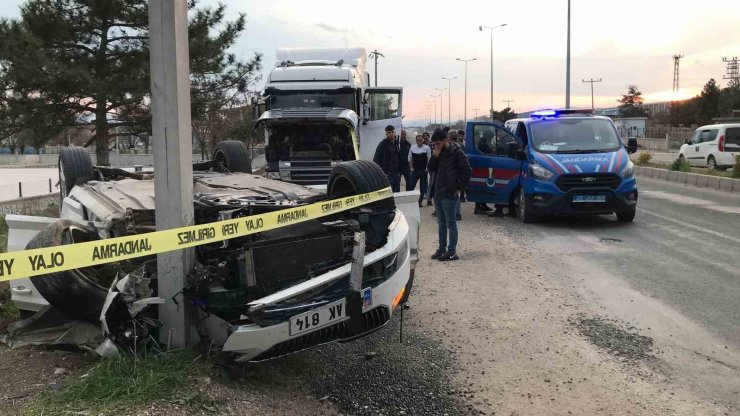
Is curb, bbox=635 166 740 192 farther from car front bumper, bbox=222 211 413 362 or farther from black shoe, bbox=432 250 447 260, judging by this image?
car front bumper, bbox=222 211 413 362

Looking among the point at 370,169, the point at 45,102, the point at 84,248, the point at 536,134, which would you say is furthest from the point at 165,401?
the point at 45,102

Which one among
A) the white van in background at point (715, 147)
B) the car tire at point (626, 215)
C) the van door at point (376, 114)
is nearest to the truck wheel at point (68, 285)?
the car tire at point (626, 215)

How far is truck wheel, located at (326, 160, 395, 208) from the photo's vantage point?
164 inches

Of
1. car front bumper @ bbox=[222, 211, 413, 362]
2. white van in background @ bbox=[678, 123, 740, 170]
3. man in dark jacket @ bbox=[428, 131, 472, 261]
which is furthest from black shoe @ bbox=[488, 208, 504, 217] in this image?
white van in background @ bbox=[678, 123, 740, 170]

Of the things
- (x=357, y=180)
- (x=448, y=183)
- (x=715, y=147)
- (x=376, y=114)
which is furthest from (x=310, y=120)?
(x=715, y=147)

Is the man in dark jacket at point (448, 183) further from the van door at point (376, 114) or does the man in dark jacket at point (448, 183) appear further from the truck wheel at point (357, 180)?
the van door at point (376, 114)

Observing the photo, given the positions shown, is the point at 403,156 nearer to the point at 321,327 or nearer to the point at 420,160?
the point at 420,160

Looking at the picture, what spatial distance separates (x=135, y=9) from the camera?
15.6 meters

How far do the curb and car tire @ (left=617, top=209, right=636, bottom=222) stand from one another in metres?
6.32

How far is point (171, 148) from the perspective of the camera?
3406mm

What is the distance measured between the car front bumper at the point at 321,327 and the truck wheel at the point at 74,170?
9.78ft

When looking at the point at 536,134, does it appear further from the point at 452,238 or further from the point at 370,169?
the point at 370,169

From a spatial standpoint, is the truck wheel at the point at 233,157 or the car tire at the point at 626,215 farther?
the car tire at the point at 626,215

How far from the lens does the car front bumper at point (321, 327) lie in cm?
314
